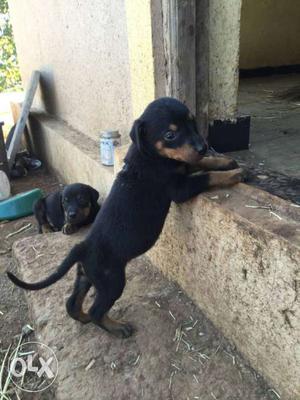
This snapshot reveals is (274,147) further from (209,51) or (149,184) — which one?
(149,184)

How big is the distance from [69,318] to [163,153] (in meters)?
1.45

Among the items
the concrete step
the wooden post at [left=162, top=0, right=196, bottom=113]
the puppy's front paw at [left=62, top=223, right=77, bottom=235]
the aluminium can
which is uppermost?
the wooden post at [left=162, top=0, right=196, bottom=113]

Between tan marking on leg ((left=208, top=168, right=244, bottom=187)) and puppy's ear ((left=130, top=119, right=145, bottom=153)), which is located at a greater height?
puppy's ear ((left=130, top=119, right=145, bottom=153))

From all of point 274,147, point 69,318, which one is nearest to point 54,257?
point 69,318

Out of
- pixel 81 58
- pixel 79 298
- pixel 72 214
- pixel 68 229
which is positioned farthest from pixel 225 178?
pixel 81 58

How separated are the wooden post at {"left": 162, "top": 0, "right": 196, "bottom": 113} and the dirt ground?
1518 mm

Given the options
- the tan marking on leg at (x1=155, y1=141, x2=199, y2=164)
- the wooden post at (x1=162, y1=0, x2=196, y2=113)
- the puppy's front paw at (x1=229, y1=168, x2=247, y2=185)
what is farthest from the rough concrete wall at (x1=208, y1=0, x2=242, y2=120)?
the tan marking on leg at (x1=155, y1=141, x2=199, y2=164)

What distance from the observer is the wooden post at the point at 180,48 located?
2.93 metres

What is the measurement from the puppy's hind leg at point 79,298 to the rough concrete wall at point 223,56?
168 centimetres

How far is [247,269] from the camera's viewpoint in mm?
2340

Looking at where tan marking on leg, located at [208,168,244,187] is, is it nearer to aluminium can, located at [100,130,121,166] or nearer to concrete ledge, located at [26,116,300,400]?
concrete ledge, located at [26,116,300,400]

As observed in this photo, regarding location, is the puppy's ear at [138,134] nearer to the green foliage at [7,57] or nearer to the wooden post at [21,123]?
the wooden post at [21,123]

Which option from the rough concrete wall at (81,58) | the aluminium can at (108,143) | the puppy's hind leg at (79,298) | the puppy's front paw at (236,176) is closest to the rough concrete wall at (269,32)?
the rough concrete wall at (81,58)

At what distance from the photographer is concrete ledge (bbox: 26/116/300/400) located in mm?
2100
